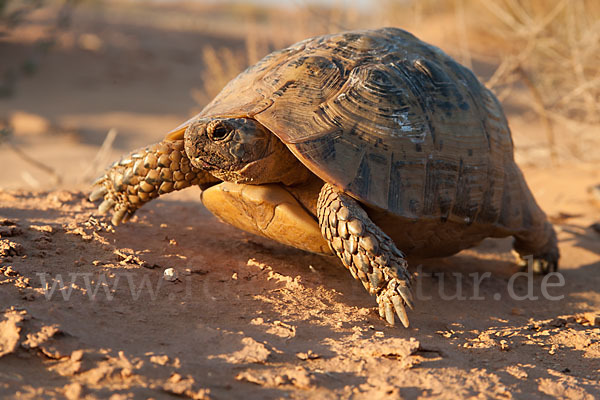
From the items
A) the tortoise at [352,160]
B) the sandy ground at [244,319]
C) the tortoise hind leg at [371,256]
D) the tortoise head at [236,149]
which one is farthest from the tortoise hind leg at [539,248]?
the tortoise head at [236,149]

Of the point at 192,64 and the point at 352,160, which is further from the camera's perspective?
the point at 192,64

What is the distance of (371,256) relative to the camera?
2.82 metres

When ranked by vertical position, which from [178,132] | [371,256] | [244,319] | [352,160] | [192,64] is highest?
[192,64]

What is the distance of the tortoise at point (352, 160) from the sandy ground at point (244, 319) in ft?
0.90

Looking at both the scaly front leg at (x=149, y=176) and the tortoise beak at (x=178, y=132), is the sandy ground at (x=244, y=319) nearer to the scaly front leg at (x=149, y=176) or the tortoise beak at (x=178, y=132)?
the scaly front leg at (x=149, y=176)

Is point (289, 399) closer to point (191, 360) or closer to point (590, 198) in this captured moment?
point (191, 360)

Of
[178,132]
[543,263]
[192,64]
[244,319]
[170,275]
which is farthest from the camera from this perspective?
[192,64]

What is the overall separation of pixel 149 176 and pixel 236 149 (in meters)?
0.68

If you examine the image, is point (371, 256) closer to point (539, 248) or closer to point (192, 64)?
point (539, 248)

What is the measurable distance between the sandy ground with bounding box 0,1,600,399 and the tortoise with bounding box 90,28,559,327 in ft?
0.90

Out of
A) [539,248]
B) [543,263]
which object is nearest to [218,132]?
[539,248]

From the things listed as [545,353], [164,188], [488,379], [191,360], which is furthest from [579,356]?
[164,188]

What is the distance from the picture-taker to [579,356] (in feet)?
9.19

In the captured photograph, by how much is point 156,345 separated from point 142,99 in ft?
40.6
